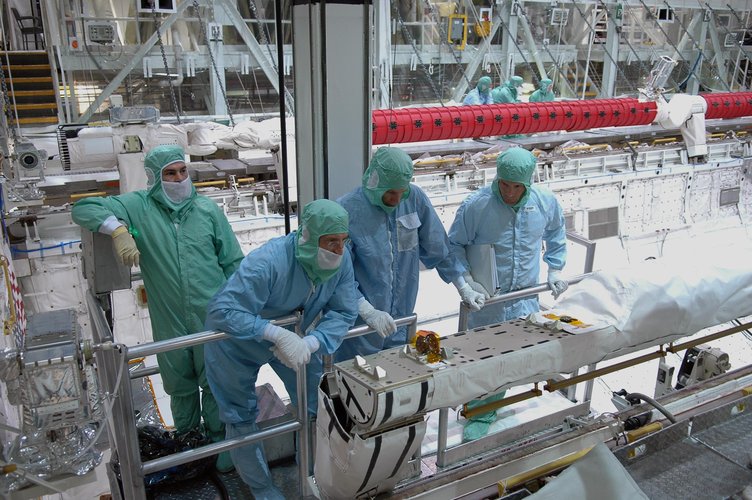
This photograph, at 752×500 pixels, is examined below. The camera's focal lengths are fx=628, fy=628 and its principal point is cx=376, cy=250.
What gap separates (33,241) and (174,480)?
10.2ft

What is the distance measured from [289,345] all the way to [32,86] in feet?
25.8

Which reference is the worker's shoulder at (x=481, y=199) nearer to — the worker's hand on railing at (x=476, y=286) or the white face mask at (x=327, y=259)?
the worker's hand on railing at (x=476, y=286)

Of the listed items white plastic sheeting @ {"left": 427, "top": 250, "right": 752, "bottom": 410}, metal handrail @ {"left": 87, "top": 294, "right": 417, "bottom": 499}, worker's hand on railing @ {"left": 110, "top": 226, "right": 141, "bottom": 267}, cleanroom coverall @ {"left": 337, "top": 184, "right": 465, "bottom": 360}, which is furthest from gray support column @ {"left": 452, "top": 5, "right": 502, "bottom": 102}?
metal handrail @ {"left": 87, "top": 294, "right": 417, "bottom": 499}

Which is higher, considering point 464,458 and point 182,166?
point 182,166

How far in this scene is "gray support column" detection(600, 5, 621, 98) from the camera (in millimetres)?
11713

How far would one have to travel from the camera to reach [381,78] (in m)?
8.43

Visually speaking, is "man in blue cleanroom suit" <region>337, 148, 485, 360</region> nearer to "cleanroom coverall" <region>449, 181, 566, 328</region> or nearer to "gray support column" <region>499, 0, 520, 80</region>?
"cleanroom coverall" <region>449, 181, 566, 328</region>

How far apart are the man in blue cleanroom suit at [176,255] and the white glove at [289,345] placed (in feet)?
2.36

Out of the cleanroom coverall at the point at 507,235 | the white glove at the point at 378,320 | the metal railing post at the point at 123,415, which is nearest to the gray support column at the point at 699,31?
the cleanroom coverall at the point at 507,235

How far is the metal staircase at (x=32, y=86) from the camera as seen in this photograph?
27.2 feet

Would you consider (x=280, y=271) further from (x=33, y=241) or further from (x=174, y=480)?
(x=33, y=241)

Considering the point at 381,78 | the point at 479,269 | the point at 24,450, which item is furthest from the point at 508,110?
the point at 24,450

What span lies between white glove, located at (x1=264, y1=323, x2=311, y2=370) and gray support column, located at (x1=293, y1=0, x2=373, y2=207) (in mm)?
1181

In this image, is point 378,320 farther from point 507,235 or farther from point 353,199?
point 507,235
